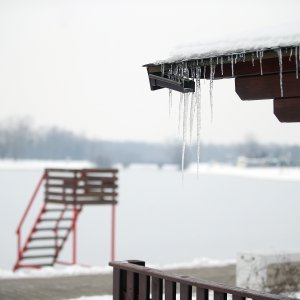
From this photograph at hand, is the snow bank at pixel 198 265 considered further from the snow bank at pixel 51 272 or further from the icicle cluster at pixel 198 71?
the icicle cluster at pixel 198 71

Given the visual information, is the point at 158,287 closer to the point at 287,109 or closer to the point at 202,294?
the point at 202,294

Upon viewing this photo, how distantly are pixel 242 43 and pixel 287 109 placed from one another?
916 mm

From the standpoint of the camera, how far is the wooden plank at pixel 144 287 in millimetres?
6906

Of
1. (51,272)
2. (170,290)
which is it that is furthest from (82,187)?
→ (170,290)

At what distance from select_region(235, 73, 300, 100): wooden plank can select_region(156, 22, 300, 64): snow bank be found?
49cm

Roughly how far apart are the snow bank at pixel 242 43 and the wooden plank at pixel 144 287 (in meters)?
2.16

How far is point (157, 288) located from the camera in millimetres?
6719

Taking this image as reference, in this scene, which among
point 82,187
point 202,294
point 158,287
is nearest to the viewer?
point 202,294

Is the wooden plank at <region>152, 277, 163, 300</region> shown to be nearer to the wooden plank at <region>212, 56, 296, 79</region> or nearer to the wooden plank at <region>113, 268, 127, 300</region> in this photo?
the wooden plank at <region>113, 268, 127, 300</region>

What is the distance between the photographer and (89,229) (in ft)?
108

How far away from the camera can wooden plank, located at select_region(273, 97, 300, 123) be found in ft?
22.2

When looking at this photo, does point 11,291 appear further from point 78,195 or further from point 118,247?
point 118,247

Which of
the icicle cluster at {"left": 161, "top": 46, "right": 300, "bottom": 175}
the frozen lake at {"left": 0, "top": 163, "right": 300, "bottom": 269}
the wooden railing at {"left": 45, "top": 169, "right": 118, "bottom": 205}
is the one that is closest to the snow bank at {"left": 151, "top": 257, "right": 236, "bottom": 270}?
the frozen lake at {"left": 0, "top": 163, "right": 300, "bottom": 269}

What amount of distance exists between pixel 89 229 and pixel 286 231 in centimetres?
933
